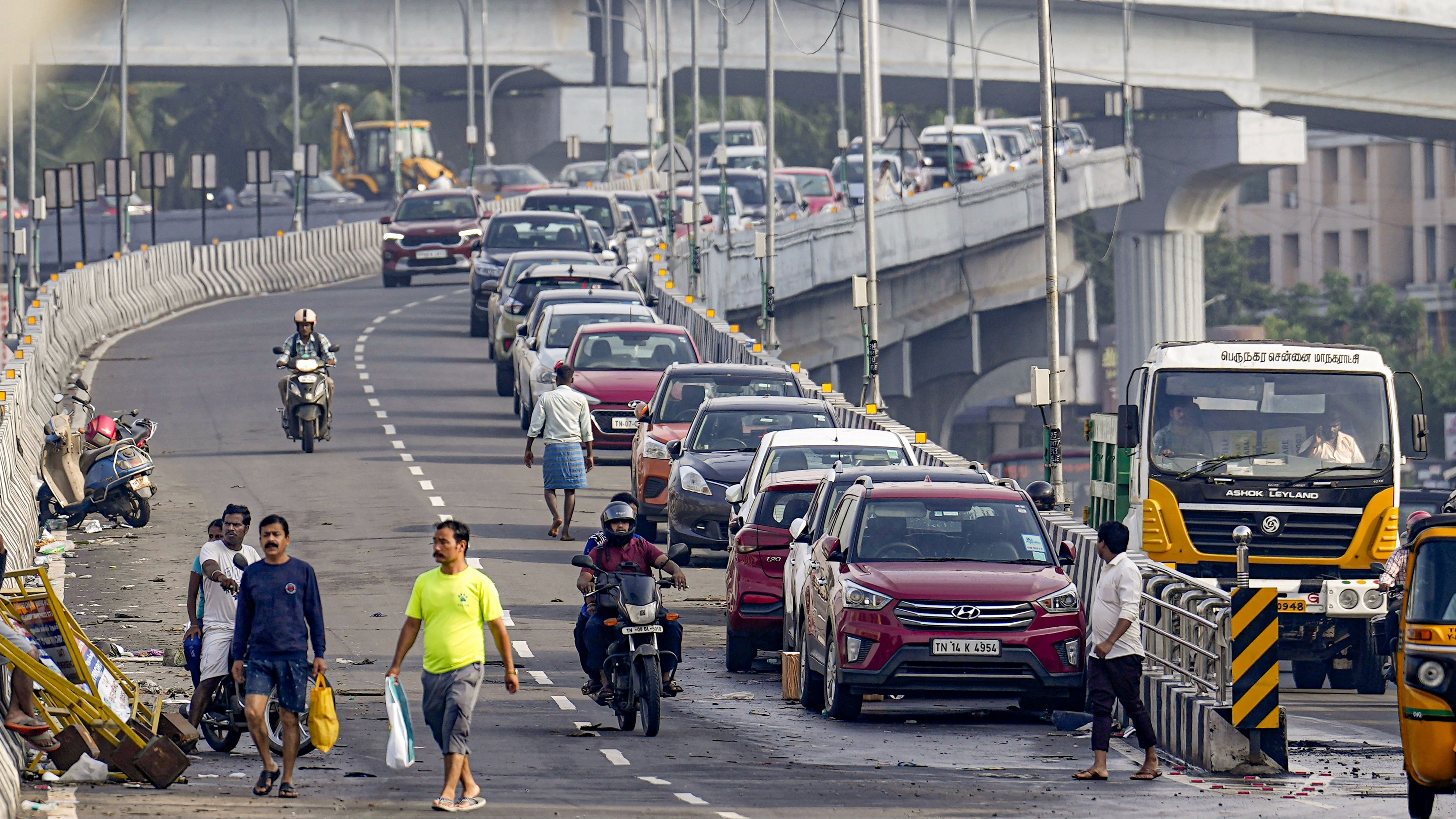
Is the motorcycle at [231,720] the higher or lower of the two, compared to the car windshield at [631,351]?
lower

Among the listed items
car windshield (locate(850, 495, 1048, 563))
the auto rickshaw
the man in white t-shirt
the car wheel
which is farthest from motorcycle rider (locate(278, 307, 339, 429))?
the auto rickshaw

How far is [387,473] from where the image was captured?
29.7m

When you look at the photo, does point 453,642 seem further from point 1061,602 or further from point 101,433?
point 101,433

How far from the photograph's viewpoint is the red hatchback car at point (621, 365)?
3059 centimetres

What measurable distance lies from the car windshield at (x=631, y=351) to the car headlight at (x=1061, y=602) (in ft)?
49.9

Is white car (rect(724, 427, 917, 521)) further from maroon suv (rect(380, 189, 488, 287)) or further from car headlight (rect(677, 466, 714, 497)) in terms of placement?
maroon suv (rect(380, 189, 488, 287))

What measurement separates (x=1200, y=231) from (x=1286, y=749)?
62858 millimetres

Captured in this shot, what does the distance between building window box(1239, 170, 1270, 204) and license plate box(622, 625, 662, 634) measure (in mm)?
115254

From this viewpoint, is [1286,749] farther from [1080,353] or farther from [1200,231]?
[1080,353]

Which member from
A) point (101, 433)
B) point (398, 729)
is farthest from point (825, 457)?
point (398, 729)

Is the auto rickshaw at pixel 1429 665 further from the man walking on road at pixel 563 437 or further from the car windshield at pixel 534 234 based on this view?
the car windshield at pixel 534 234

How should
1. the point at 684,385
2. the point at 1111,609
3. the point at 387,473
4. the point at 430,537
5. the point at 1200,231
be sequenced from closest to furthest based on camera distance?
the point at 1111,609, the point at 430,537, the point at 684,385, the point at 387,473, the point at 1200,231

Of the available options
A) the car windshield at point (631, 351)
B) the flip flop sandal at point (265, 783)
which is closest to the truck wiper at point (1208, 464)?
the flip flop sandal at point (265, 783)

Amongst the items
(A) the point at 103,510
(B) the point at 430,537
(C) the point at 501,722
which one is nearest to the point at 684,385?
(B) the point at 430,537
